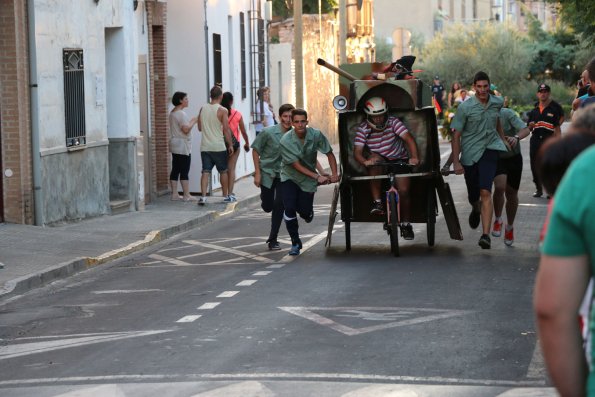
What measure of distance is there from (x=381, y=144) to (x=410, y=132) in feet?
1.74

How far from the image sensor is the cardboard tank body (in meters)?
15.4

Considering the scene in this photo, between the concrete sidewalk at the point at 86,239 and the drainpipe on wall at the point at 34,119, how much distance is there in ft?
1.27

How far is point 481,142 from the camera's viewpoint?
50.3 feet

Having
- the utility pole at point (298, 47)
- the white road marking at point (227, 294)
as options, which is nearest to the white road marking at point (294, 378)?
the white road marking at point (227, 294)

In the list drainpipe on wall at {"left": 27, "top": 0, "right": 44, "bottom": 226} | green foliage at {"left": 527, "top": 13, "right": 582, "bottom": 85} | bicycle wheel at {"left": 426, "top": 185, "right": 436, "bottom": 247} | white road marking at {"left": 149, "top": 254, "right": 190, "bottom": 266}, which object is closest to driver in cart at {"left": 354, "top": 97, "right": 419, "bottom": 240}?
bicycle wheel at {"left": 426, "top": 185, "right": 436, "bottom": 247}

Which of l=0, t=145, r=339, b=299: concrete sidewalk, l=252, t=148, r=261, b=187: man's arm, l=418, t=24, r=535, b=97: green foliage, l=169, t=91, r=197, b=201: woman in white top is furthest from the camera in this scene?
l=418, t=24, r=535, b=97: green foliage

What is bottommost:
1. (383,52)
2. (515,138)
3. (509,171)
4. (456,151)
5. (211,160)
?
(211,160)

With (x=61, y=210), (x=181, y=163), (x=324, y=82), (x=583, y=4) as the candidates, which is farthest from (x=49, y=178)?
(x=324, y=82)

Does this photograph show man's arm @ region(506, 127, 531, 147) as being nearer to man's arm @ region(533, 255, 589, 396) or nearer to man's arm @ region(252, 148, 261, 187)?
man's arm @ region(252, 148, 261, 187)

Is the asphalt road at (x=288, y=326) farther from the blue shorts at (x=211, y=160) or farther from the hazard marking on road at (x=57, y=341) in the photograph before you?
the blue shorts at (x=211, y=160)

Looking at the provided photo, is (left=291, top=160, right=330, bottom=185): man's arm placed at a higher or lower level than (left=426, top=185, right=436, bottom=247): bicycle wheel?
higher

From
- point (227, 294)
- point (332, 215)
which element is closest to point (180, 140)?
point (332, 215)

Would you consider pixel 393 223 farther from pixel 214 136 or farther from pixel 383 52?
pixel 383 52

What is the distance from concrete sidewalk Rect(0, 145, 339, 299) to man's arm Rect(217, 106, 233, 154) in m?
0.92
